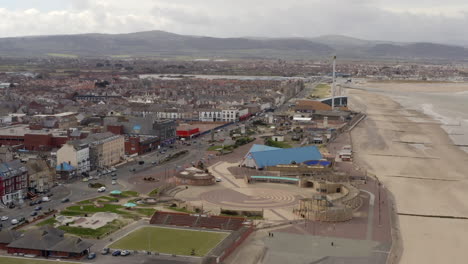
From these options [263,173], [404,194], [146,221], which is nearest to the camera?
[146,221]

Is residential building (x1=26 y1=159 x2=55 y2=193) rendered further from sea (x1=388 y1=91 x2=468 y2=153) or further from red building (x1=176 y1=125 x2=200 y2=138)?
sea (x1=388 y1=91 x2=468 y2=153)

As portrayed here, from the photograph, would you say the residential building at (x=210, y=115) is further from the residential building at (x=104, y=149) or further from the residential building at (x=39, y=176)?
the residential building at (x=39, y=176)

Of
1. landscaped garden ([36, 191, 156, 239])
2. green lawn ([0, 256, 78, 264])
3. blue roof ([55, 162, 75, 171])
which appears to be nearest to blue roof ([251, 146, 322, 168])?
landscaped garden ([36, 191, 156, 239])

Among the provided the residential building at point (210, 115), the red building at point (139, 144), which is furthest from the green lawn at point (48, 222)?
the residential building at point (210, 115)

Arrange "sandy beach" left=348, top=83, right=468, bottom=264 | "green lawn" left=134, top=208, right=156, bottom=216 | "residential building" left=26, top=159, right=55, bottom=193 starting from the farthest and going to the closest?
1. "residential building" left=26, top=159, right=55, bottom=193
2. "green lawn" left=134, top=208, right=156, bottom=216
3. "sandy beach" left=348, top=83, right=468, bottom=264

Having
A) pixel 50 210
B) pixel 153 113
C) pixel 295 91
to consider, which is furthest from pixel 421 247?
pixel 295 91

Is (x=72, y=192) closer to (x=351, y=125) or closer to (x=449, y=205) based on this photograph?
(x=449, y=205)
